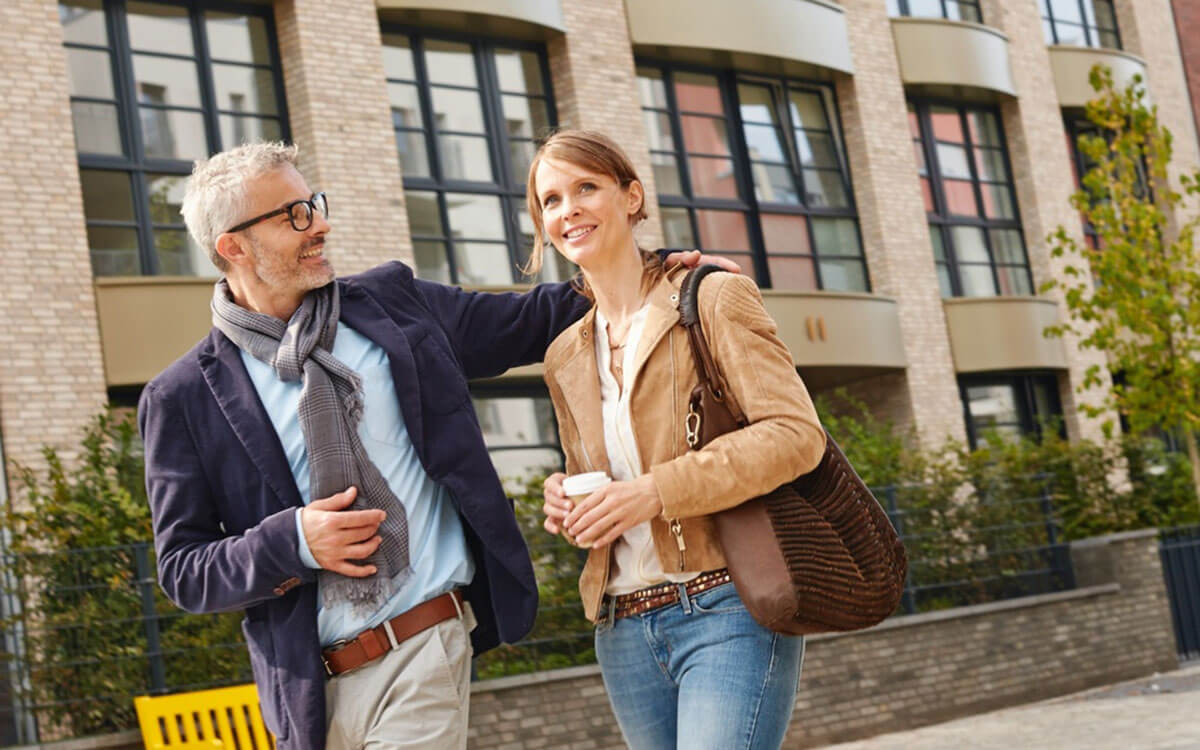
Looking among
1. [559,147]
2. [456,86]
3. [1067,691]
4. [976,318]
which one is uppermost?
[456,86]

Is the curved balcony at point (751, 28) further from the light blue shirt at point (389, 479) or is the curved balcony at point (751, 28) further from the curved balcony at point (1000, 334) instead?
the light blue shirt at point (389, 479)

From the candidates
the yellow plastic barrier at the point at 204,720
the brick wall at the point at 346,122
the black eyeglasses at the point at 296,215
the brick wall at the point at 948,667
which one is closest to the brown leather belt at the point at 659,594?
the black eyeglasses at the point at 296,215

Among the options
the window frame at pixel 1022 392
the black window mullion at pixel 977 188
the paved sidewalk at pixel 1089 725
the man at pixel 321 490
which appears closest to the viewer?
the man at pixel 321 490

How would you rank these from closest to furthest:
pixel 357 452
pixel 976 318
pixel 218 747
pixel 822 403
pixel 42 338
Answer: pixel 357 452, pixel 218 747, pixel 42 338, pixel 822 403, pixel 976 318

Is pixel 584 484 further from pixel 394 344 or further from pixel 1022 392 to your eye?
pixel 1022 392

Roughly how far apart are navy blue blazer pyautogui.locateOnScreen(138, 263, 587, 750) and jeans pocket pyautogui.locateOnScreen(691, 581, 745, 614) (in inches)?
18.3

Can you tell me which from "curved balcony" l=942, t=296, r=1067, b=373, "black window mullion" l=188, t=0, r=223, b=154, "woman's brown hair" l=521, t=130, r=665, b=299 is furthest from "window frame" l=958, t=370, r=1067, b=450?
"woman's brown hair" l=521, t=130, r=665, b=299

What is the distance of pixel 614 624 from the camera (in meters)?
3.56

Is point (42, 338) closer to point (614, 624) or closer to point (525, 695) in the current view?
point (525, 695)

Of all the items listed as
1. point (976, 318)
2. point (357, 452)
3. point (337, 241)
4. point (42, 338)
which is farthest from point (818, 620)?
point (976, 318)

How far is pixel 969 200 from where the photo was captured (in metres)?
24.1

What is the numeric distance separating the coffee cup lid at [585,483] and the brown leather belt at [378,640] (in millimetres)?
522

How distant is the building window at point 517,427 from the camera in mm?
18016

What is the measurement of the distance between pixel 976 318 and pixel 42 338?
1389 cm
